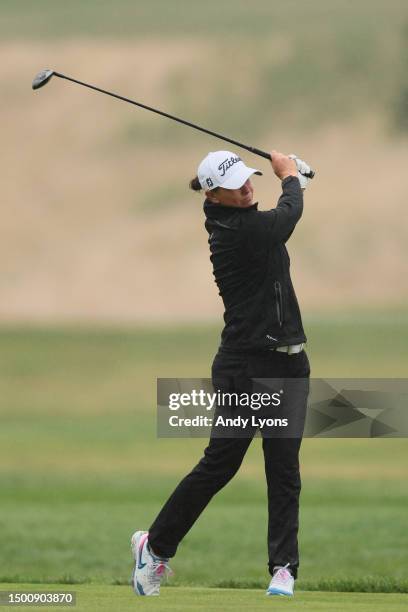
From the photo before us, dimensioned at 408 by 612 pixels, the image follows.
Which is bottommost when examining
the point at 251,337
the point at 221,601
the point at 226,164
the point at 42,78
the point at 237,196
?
the point at 221,601

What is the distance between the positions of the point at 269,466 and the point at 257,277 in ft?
2.79

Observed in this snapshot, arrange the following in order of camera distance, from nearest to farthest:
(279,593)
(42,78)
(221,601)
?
1. (221,601)
2. (279,593)
3. (42,78)

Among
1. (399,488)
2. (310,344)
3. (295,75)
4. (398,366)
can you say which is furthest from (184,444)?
(295,75)

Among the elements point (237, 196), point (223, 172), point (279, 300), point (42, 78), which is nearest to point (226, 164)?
point (223, 172)

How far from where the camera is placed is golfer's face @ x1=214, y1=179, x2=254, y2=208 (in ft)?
25.2

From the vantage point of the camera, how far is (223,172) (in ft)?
25.2

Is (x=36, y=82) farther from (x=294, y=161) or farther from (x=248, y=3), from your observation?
(x=248, y=3)

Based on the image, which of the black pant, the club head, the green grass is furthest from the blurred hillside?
the black pant

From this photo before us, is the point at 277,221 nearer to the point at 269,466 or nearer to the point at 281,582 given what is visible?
the point at 269,466

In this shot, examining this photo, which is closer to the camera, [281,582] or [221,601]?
[221,601]

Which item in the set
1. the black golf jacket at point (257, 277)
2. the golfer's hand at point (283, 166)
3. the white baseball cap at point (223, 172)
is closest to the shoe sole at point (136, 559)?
the black golf jacket at point (257, 277)

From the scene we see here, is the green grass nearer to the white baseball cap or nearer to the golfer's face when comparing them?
the golfer's face

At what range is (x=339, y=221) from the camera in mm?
117250

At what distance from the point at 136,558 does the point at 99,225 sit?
107987mm
